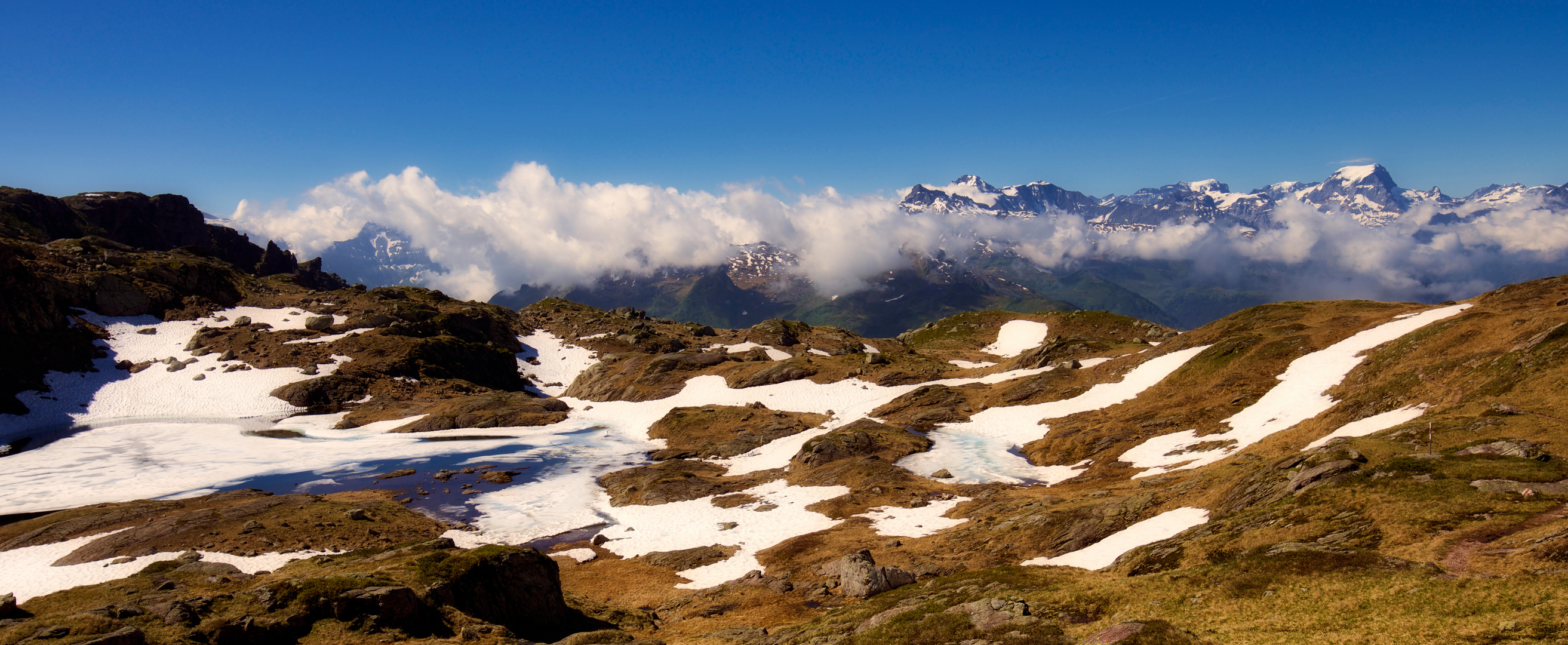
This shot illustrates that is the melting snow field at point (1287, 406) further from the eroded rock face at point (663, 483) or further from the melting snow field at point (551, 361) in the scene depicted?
the melting snow field at point (551, 361)

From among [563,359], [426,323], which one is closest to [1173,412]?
[563,359]

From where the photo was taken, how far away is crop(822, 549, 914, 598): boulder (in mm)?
30141

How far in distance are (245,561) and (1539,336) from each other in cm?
7276

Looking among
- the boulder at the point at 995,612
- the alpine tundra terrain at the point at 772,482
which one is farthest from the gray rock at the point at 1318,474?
the boulder at the point at 995,612

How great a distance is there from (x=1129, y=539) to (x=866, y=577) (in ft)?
39.2

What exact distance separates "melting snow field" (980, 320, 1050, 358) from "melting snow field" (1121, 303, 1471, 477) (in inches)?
2641

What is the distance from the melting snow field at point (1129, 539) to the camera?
91.8 ft

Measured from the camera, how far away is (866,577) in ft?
100

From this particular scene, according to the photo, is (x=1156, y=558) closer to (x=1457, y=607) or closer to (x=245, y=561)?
(x=1457, y=607)

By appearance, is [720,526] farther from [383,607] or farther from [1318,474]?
[1318,474]

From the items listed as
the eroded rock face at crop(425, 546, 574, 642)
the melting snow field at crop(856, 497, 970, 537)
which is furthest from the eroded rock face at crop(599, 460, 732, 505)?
the eroded rock face at crop(425, 546, 574, 642)

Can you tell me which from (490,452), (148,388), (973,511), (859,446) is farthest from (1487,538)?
(148,388)

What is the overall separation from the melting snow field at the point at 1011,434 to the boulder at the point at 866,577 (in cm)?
2310

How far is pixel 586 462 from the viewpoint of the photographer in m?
66.2
